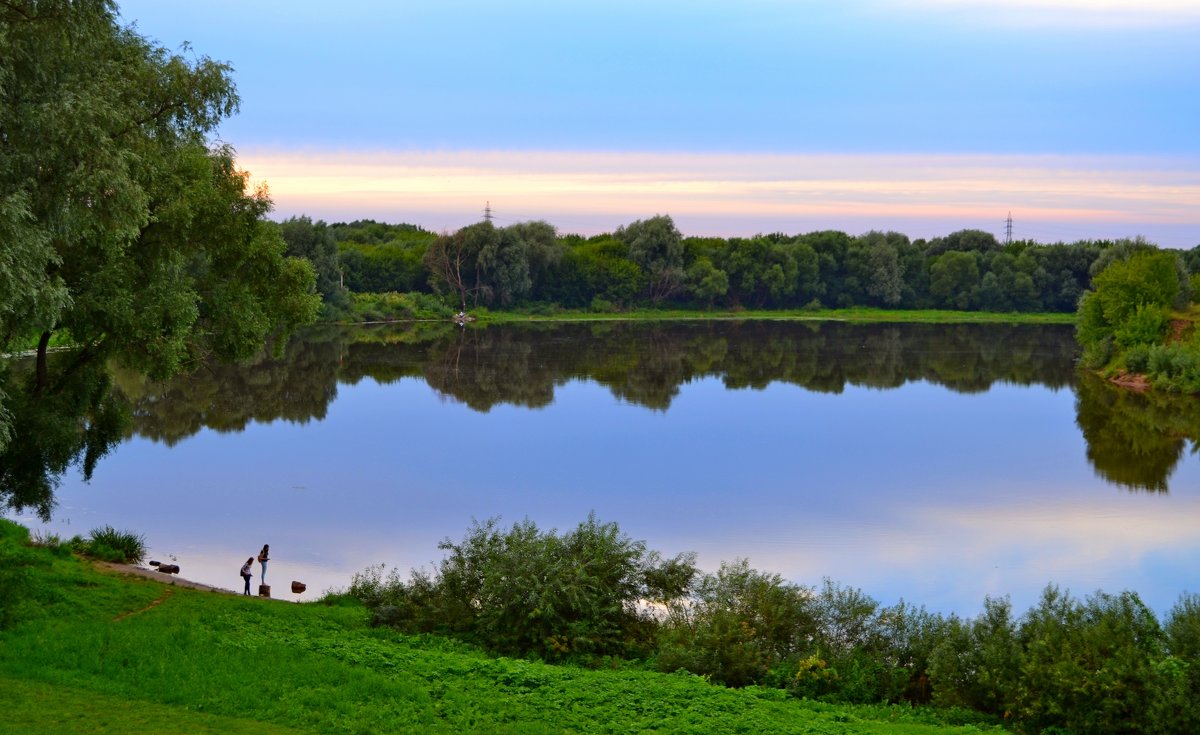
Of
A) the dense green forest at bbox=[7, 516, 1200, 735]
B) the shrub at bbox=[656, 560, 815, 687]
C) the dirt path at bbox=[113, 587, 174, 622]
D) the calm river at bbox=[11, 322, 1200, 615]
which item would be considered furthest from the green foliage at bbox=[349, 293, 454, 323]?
the shrub at bbox=[656, 560, 815, 687]

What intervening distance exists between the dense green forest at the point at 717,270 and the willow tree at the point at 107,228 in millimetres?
77910

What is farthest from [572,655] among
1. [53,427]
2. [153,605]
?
[53,427]

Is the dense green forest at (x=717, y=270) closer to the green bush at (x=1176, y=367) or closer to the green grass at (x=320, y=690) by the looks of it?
the green bush at (x=1176, y=367)

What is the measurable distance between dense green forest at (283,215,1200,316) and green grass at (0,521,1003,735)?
282 ft

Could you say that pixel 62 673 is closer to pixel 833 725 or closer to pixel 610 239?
pixel 833 725

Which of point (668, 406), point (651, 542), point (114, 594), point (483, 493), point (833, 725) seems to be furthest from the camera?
point (668, 406)

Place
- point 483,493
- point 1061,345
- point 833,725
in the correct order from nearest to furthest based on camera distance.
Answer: point 833,725 → point 483,493 → point 1061,345

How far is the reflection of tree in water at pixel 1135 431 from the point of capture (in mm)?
34531

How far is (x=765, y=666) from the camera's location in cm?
1448

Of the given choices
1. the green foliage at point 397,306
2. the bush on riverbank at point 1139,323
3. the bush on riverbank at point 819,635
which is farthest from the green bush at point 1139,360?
the green foliage at point 397,306

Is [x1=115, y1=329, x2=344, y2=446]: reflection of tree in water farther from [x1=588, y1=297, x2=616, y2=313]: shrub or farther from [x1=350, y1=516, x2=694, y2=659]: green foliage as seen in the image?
[x1=588, y1=297, x2=616, y2=313]: shrub

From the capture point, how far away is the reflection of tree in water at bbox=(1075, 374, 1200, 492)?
34531 millimetres

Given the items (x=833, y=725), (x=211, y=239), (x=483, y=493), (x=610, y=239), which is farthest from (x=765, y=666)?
(x=610, y=239)

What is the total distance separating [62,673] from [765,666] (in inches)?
326
